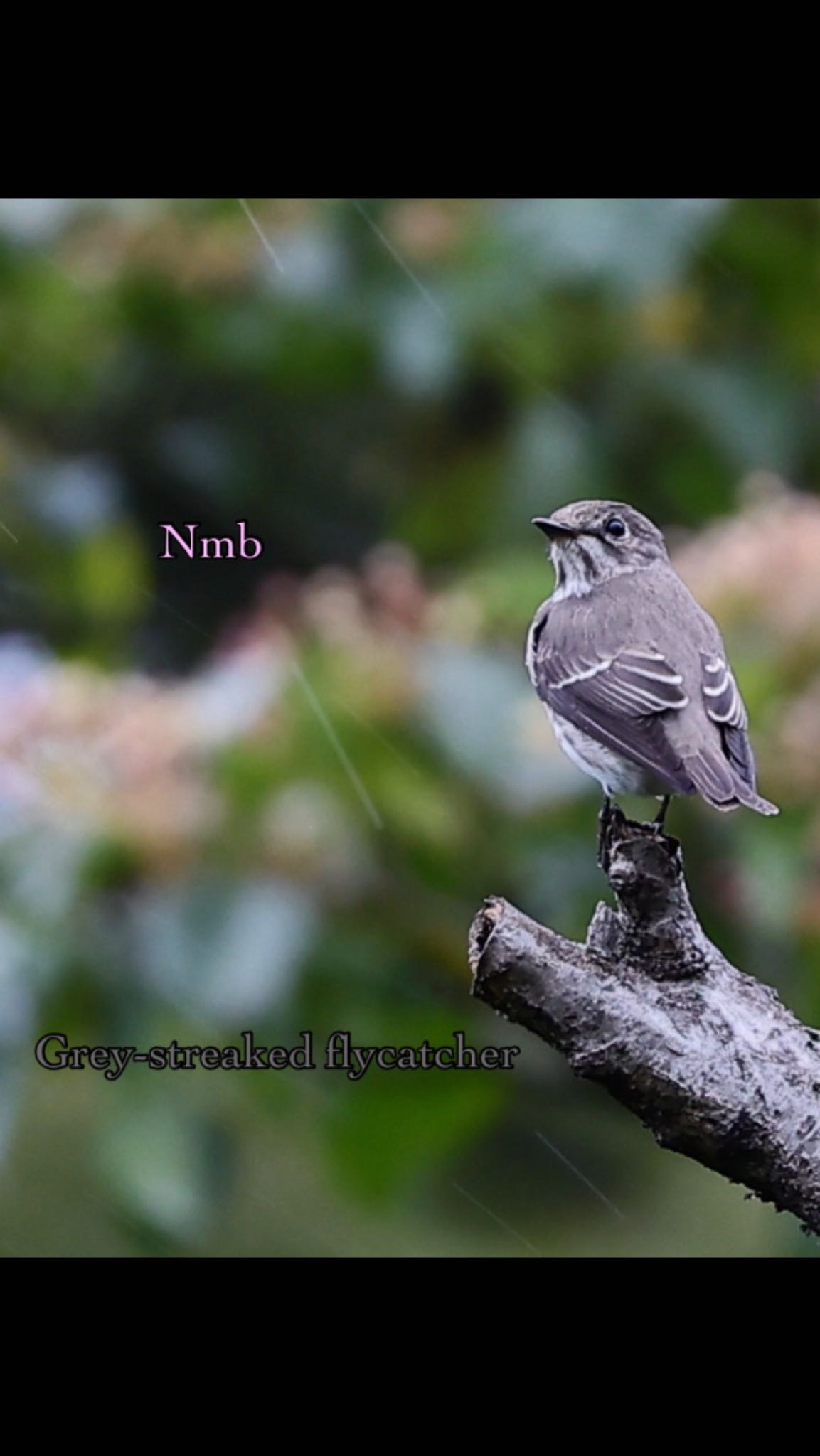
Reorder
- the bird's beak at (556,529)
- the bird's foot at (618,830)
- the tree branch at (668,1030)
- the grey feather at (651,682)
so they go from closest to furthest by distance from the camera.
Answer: the tree branch at (668,1030)
the bird's foot at (618,830)
the grey feather at (651,682)
the bird's beak at (556,529)

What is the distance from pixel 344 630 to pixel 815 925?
988 millimetres

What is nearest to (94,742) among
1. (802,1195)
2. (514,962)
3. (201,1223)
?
(201,1223)

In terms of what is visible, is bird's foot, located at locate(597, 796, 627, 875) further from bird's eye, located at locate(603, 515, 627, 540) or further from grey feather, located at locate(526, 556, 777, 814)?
bird's eye, located at locate(603, 515, 627, 540)

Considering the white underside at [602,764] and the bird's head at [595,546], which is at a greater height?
the bird's head at [595,546]

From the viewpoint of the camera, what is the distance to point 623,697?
2.98m

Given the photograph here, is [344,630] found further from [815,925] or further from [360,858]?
[815,925]

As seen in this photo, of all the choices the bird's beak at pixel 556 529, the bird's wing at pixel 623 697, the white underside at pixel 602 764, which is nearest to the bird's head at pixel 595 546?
the bird's beak at pixel 556 529

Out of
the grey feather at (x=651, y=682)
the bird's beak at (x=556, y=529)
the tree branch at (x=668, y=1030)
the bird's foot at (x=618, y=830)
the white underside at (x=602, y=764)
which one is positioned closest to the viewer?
the tree branch at (x=668, y=1030)

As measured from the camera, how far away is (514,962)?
94.5 inches

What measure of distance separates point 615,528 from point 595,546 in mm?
49

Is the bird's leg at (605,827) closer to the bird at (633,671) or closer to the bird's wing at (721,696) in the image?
the bird at (633,671)

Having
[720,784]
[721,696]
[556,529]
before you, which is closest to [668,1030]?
[720,784]

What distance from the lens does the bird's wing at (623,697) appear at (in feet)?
9.34

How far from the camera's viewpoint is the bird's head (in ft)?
11.3
